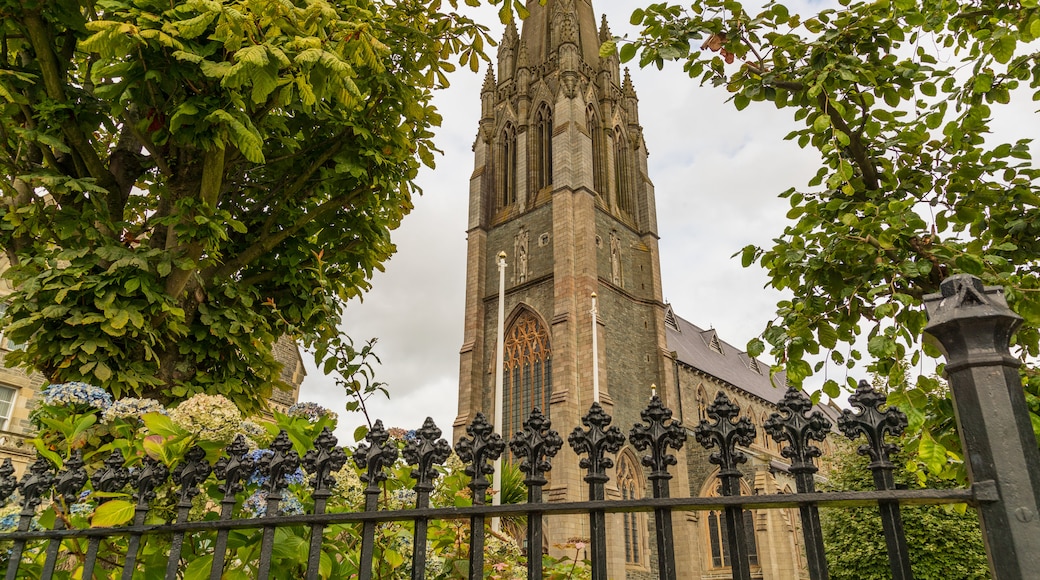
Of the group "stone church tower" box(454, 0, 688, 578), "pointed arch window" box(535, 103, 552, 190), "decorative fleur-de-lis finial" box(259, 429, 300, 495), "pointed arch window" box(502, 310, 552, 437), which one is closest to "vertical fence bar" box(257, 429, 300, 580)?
"decorative fleur-de-lis finial" box(259, 429, 300, 495)

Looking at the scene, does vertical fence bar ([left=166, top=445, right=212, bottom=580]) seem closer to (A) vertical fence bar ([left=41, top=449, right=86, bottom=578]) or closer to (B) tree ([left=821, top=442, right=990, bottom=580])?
(A) vertical fence bar ([left=41, top=449, right=86, bottom=578])

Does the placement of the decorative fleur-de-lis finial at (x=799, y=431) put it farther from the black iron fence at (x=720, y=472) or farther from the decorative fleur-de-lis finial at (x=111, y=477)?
the decorative fleur-de-lis finial at (x=111, y=477)

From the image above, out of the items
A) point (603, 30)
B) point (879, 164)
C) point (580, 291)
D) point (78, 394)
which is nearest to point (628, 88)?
point (603, 30)

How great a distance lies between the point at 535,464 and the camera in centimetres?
206

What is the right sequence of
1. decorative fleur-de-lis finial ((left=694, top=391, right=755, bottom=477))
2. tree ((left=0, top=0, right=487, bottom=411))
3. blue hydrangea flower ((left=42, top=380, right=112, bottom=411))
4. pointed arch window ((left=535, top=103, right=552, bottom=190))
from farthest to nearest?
1. pointed arch window ((left=535, top=103, right=552, bottom=190))
2. tree ((left=0, top=0, right=487, bottom=411))
3. blue hydrangea flower ((left=42, top=380, right=112, bottom=411))
4. decorative fleur-de-lis finial ((left=694, top=391, right=755, bottom=477))

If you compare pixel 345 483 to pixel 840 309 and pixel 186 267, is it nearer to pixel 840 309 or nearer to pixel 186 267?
pixel 186 267

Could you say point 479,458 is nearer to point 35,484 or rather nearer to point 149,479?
point 149,479

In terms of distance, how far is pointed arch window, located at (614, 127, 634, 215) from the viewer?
3294cm

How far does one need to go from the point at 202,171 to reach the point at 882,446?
4259 mm

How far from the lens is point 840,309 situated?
3.64m

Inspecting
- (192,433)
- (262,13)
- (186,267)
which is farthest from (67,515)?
(262,13)

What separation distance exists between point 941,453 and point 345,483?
7.82ft

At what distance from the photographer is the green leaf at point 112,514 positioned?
2.50 metres

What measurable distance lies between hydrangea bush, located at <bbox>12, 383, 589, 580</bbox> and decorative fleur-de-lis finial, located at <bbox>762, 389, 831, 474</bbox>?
1.54 metres
